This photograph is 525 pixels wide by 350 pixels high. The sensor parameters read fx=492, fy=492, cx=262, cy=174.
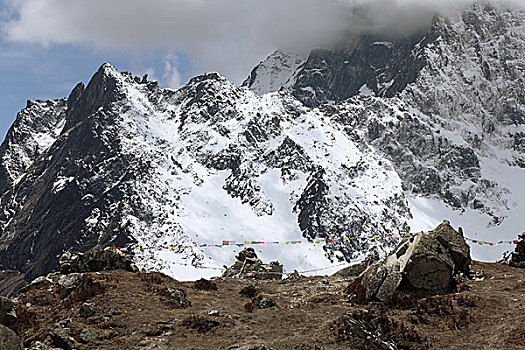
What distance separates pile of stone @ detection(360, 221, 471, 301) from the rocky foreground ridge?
0.05 m

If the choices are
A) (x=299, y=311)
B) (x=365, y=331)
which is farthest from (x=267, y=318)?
(x=365, y=331)

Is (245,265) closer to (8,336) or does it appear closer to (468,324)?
(468,324)

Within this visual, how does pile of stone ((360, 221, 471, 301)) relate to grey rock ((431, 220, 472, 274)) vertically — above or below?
below

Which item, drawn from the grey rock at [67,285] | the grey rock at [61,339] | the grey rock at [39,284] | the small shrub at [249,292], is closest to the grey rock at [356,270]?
the small shrub at [249,292]

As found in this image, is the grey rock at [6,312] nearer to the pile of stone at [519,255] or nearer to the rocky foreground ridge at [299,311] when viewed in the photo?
the rocky foreground ridge at [299,311]

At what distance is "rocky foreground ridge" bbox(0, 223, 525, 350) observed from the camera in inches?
779

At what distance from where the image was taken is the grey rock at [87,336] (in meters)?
20.1

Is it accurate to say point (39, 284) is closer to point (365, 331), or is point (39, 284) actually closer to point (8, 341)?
point (8, 341)

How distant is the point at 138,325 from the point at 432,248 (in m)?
15.3

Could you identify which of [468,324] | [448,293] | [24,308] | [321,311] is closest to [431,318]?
[468,324]

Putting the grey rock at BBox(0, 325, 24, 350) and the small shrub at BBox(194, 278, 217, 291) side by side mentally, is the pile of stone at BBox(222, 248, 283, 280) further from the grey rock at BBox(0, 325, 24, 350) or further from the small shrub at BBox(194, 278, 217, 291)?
the grey rock at BBox(0, 325, 24, 350)

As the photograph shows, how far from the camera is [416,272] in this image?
24844mm

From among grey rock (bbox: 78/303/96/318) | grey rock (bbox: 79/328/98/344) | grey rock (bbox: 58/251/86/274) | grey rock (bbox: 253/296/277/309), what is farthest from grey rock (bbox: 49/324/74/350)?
grey rock (bbox: 58/251/86/274)

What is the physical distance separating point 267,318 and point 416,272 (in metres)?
7.86
